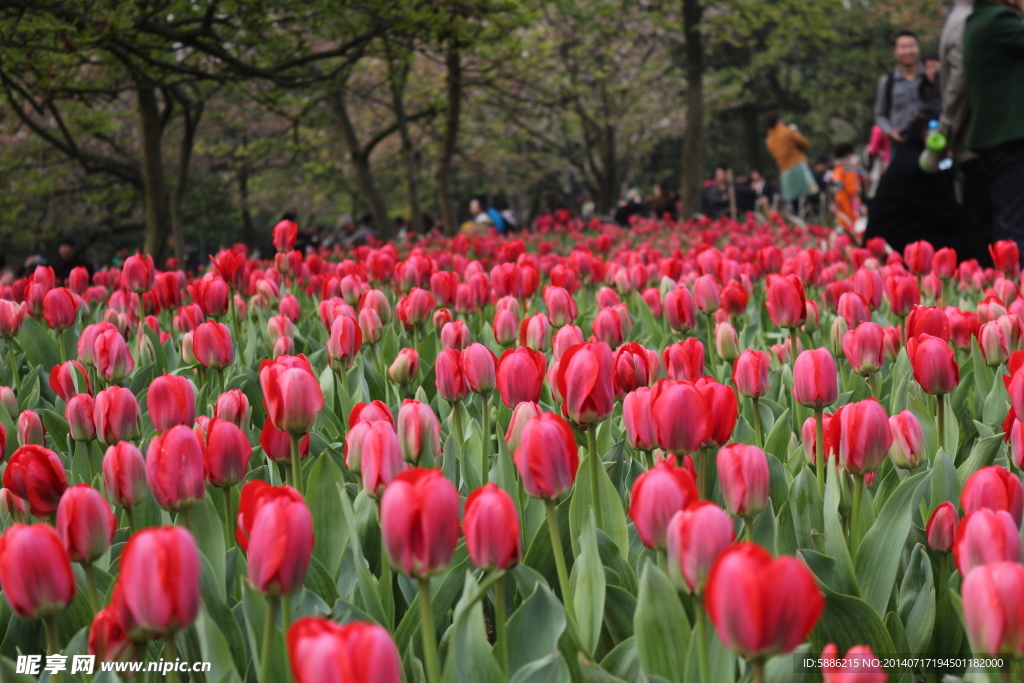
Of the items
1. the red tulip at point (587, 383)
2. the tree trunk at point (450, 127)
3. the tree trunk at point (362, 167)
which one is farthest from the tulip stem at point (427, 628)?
the tree trunk at point (362, 167)

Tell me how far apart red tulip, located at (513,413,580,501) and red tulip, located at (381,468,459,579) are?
245mm

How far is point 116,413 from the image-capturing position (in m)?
1.75

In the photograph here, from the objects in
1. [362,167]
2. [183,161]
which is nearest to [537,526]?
[183,161]

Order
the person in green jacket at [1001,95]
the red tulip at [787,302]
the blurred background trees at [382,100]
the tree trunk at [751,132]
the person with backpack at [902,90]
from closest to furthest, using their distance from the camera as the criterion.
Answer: the red tulip at [787,302]
the person in green jacket at [1001,95]
the blurred background trees at [382,100]
the person with backpack at [902,90]
the tree trunk at [751,132]

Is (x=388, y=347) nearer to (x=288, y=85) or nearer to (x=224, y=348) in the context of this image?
(x=224, y=348)

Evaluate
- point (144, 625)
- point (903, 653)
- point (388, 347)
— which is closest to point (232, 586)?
point (144, 625)

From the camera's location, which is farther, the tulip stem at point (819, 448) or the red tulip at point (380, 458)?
the tulip stem at point (819, 448)

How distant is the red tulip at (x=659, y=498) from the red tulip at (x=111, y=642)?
64cm

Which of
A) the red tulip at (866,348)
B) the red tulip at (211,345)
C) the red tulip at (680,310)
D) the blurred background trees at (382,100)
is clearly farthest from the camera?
the blurred background trees at (382,100)

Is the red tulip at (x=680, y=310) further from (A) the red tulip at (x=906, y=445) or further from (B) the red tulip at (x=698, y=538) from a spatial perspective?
(B) the red tulip at (x=698, y=538)

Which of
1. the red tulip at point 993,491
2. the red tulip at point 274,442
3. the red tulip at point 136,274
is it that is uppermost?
the red tulip at point 136,274

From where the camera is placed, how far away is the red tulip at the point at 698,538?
1001mm

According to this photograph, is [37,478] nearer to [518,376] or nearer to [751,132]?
[518,376]

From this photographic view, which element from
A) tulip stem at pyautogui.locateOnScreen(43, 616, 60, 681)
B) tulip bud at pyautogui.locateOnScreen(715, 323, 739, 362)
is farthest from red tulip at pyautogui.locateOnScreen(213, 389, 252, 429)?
tulip bud at pyautogui.locateOnScreen(715, 323, 739, 362)
